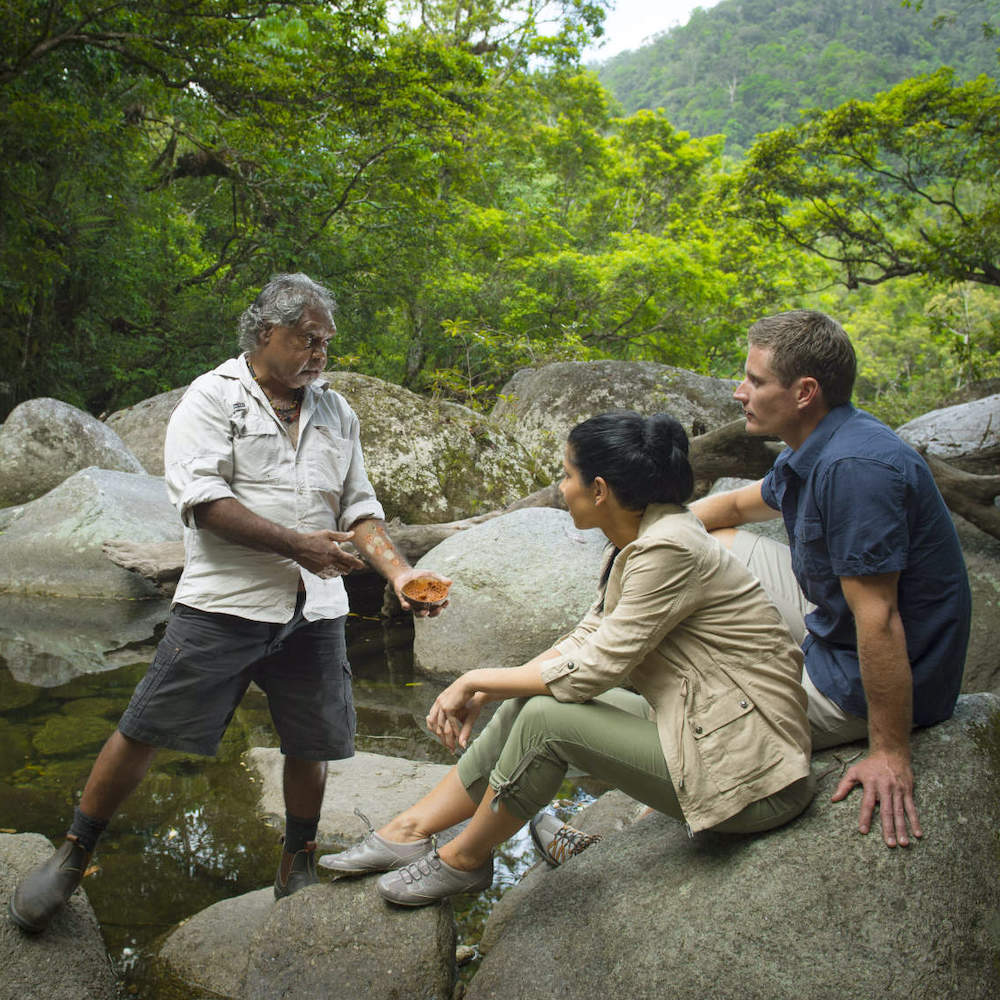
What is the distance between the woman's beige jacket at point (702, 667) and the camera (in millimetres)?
2131

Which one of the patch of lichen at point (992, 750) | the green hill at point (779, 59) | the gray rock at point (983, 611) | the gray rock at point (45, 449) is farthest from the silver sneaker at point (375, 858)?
the green hill at point (779, 59)

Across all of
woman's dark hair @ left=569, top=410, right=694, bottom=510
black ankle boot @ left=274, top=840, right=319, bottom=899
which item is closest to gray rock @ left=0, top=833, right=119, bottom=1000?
black ankle boot @ left=274, top=840, right=319, bottom=899

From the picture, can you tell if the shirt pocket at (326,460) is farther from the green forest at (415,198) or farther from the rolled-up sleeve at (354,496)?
the green forest at (415,198)

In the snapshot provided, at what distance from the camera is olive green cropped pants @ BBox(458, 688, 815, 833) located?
2215 mm

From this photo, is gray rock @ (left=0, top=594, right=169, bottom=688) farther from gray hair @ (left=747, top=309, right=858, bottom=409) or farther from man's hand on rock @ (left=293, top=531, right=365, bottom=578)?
gray hair @ (left=747, top=309, right=858, bottom=409)

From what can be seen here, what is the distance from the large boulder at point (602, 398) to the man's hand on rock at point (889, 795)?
308 inches

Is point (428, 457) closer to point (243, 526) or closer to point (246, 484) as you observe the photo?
point (246, 484)

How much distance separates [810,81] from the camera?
46.3m

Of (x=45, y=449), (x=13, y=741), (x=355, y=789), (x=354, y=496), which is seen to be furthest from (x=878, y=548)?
(x=45, y=449)

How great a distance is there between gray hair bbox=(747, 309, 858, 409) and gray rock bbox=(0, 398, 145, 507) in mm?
9113

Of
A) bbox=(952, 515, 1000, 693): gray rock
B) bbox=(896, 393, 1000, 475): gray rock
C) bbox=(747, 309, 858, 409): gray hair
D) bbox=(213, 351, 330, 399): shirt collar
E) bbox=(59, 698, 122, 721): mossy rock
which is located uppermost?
bbox=(213, 351, 330, 399): shirt collar

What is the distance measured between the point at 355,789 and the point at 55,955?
1.49m

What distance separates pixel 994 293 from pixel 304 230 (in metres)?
25.6

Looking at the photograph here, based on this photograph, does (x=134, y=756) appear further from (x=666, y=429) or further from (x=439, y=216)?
(x=439, y=216)
